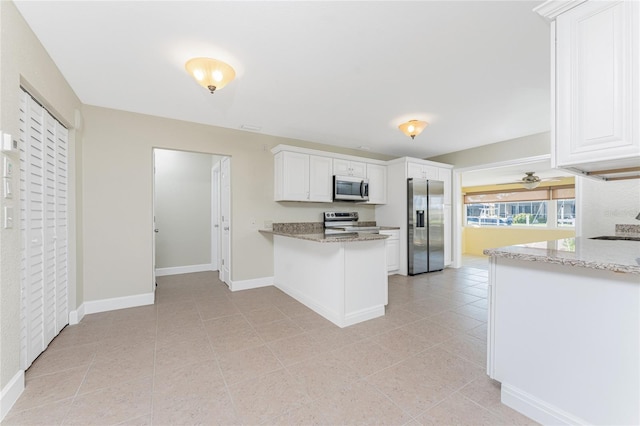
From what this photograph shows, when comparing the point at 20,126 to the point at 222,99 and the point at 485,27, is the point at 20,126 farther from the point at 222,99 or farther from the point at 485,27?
the point at 485,27

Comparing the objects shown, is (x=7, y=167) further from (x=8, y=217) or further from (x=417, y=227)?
(x=417, y=227)

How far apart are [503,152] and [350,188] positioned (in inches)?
112

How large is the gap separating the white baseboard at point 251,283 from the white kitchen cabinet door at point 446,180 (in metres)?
3.91

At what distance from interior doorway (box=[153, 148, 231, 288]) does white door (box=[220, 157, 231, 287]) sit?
38 cm

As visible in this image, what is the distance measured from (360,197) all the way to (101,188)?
374 centimetres

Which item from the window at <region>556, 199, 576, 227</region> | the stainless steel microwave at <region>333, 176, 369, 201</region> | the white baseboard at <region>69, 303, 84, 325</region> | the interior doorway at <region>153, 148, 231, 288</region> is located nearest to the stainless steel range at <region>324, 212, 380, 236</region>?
the stainless steel microwave at <region>333, 176, 369, 201</region>

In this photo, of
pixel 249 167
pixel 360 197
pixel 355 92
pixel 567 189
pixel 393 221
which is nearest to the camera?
pixel 355 92

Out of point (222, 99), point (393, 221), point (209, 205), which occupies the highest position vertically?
point (222, 99)

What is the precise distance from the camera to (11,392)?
1.55 meters

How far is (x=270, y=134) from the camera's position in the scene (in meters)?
4.23

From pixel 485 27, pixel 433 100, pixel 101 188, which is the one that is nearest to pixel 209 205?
pixel 101 188

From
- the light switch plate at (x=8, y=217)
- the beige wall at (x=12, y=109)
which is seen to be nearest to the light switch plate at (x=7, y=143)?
the beige wall at (x=12, y=109)

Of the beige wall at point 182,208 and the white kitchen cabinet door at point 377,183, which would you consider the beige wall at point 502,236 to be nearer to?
the white kitchen cabinet door at point 377,183

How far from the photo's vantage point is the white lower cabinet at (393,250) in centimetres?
479
